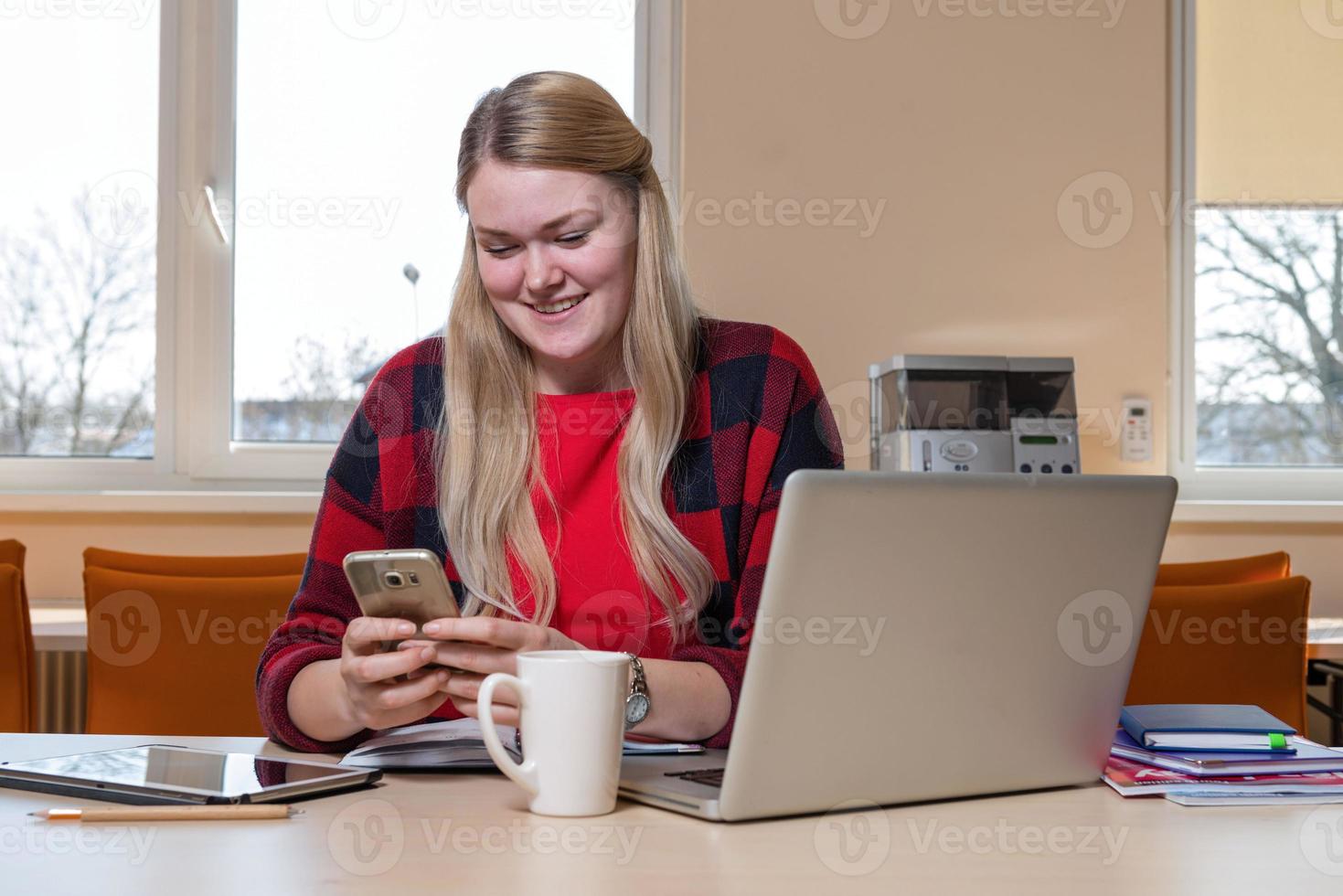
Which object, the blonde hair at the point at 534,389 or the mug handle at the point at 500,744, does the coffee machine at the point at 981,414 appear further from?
the mug handle at the point at 500,744

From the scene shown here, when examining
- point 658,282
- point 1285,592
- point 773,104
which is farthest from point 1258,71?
point 658,282

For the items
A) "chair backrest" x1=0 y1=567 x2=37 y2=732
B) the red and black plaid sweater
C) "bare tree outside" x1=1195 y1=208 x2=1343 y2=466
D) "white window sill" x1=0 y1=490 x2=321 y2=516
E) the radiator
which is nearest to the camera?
the red and black plaid sweater

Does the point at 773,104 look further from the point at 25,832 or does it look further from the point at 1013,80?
the point at 25,832

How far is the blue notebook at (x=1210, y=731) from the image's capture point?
94 cm

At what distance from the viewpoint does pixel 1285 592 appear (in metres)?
1.97

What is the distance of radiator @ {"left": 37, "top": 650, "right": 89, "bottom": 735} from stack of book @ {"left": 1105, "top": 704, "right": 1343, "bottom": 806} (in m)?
2.58

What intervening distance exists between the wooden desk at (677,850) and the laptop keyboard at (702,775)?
0.14 feet

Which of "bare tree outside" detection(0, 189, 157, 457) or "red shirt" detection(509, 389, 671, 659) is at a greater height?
"bare tree outside" detection(0, 189, 157, 457)

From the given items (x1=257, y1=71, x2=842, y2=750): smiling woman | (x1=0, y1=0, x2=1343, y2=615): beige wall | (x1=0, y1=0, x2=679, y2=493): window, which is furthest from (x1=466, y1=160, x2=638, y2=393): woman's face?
(x1=0, y1=0, x2=679, y2=493): window

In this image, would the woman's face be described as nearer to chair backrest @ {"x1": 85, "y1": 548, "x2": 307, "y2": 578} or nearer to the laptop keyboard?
the laptop keyboard

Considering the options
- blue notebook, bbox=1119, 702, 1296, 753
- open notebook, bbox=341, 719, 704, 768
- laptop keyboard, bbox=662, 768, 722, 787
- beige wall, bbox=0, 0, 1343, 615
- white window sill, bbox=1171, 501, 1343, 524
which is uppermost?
beige wall, bbox=0, 0, 1343, 615

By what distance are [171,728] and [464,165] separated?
1133mm

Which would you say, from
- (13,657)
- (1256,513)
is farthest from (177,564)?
(1256,513)

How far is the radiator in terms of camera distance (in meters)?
2.92
